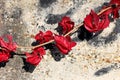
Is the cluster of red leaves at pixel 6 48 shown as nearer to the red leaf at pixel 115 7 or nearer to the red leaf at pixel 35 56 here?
the red leaf at pixel 35 56

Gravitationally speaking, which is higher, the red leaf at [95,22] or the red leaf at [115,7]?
the red leaf at [115,7]

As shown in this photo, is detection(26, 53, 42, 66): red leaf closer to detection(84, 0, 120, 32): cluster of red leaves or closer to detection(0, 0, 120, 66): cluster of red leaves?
detection(0, 0, 120, 66): cluster of red leaves

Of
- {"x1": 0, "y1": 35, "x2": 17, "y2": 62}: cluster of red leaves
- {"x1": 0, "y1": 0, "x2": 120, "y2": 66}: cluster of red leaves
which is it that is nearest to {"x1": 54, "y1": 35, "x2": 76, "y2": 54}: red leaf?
{"x1": 0, "y1": 0, "x2": 120, "y2": 66}: cluster of red leaves

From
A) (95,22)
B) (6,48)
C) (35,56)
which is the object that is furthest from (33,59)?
(95,22)

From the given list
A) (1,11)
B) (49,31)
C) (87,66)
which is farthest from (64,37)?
(1,11)

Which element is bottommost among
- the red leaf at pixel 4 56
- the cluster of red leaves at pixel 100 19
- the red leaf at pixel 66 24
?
the red leaf at pixel 4 56

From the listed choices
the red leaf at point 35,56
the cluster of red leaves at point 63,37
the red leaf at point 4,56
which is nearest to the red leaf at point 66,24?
the cluster of red leaves at point 63,37
